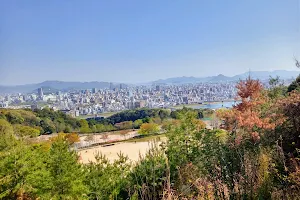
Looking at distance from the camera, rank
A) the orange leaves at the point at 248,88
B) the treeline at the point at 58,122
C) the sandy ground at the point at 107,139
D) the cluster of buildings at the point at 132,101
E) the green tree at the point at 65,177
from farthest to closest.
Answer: the cluster of buildings at the point at 132,101 → the treeline at the point at 58,122 → the sandy ground at the point at 107,139 → the orange leaves at the point at 248,88 → the green tree at the point at 65,177

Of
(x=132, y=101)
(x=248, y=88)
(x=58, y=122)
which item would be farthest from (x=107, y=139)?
(x=132, y=101)

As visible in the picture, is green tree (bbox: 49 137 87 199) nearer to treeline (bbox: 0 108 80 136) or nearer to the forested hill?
the forested hill

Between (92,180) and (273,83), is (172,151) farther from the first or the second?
(273,83)

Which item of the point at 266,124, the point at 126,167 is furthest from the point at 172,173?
the point at 266,124

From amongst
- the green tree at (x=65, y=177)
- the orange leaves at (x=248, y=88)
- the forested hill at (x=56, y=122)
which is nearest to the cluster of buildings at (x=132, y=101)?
the forested hill at (x=56, y=122)

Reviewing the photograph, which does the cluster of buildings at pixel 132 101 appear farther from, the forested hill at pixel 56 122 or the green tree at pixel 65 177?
the green tree at pixel 65 177

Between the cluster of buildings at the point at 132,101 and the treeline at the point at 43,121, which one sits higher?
the treeline at the point at 43,121

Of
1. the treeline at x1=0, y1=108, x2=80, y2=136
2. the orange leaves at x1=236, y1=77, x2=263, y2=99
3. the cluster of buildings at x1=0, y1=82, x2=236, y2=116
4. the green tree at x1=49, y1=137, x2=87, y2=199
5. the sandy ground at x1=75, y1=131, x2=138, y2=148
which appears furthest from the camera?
the cluster of buildings at x1=0, y1=82, x2=236, y2=116

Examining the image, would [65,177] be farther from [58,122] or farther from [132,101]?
[132,101]

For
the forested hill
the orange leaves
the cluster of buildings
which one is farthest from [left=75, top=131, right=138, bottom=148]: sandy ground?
the cluster of buildings

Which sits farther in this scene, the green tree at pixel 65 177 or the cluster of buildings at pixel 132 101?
the cluster of buildings at pixel 132 101

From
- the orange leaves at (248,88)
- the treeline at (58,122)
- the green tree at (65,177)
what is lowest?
the treeline at (58,122)

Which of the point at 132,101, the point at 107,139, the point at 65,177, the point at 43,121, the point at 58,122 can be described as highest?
the point at 65,177

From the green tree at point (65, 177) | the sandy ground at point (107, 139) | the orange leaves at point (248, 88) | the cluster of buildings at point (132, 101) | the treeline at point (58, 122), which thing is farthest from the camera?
the cluster of buildings at point (132, 101)
